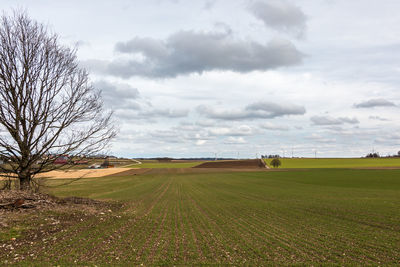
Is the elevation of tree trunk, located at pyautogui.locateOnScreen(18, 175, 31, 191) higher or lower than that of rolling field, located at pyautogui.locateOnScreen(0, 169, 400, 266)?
higher

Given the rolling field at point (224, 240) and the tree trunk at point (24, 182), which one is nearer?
the rolling field at point (224, 240)

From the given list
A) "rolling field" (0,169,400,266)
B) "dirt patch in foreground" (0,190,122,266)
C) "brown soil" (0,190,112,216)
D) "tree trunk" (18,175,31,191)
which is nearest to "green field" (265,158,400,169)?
"rolling field" (0,169,400,266)

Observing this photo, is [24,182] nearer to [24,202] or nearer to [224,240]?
[24,202]

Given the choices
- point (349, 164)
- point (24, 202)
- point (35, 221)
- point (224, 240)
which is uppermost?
point (24, 202)

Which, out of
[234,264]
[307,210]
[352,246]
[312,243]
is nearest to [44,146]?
[234,264]

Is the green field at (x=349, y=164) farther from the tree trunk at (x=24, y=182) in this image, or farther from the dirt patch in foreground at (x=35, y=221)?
the tree trunk at (x=24, y=182)

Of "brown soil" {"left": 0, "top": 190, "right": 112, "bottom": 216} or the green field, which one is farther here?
the green field

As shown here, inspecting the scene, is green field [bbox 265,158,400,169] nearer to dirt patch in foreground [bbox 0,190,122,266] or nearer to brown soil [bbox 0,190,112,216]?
dirt patch in foreground [bbox 0,190,122,266]

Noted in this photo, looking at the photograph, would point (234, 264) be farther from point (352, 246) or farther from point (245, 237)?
point (352, 246)

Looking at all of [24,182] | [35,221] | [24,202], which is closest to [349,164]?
[24,182]

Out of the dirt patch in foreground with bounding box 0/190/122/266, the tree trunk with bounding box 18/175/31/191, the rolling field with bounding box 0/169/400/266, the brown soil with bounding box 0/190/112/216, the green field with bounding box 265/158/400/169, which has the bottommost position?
the green field with bounding box 265/158/400/169

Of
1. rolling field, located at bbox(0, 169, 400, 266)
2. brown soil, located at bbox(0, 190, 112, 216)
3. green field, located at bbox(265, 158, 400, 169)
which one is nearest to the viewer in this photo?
rolling field, located at bbox(0, 169, 400, 266)

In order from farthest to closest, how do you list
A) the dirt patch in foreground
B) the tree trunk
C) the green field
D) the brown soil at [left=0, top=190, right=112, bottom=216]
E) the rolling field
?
the green field, the tree trunk, the brown soil at [left=0, top=190, right=112, bottom=216], the dirt patch in foreground, the rolling field

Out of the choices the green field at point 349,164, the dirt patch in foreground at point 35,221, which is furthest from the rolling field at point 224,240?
the green field at point 349,164
